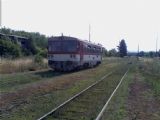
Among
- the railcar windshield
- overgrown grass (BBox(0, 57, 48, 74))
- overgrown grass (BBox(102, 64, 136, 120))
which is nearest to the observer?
overgrown grass (BBox(102, 64, 136, 120))

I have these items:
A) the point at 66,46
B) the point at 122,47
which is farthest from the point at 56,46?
the point at 122,47

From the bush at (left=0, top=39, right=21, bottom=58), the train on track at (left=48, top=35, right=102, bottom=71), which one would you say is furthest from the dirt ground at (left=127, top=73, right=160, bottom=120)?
the bush at (left=0, top=39, right=21, bottom=58)

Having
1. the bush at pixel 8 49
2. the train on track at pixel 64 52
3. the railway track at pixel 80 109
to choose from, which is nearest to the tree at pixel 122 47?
the bush at pixel 8 49

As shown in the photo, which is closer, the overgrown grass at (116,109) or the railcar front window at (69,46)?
the overgrown grass at (116,109)

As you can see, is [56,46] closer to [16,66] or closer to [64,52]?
[64,52]

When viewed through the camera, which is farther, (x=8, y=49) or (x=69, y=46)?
(x=8, y=49)

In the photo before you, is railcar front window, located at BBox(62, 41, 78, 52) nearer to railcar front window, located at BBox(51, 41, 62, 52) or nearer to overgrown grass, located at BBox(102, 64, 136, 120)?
railcar front window, located at BBox(51, 41, 62, 52)

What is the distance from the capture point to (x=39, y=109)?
11.8 m

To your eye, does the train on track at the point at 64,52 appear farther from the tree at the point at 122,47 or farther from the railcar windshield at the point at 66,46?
the tree at the point at 122,47

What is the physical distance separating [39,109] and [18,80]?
10288mm

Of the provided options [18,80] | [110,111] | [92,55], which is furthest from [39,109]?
[92,55]

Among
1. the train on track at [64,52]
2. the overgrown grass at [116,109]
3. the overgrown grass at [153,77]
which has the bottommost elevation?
the overgrown grass at [153,77]

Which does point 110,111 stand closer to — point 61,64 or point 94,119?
point 94,119

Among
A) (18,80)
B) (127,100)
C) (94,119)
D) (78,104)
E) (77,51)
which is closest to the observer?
(94,119)
